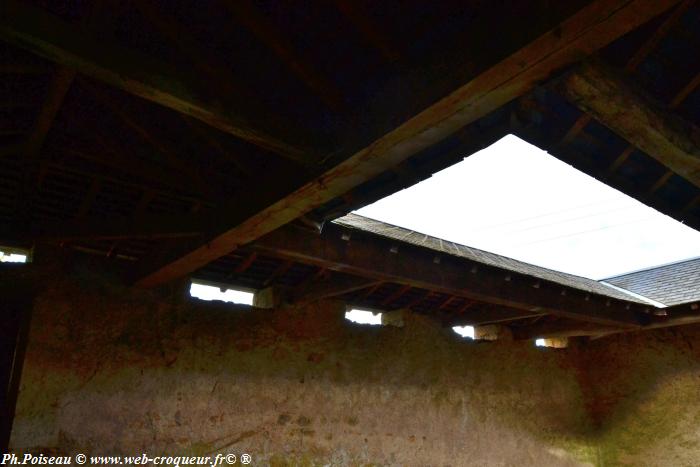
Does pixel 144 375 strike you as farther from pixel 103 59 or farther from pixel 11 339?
pixel 103 59

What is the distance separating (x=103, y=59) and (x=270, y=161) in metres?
1.30

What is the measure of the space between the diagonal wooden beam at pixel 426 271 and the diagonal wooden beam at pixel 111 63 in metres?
1.57

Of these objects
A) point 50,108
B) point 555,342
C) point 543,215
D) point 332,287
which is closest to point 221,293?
point 332,287

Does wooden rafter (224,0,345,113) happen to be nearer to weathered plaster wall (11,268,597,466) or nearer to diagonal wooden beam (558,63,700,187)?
diagonal wooden beam (558,63,700,187)

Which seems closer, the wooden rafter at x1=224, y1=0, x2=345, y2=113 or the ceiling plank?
the wooden rafter at x1=224, y1=0, x2=345, y2=113

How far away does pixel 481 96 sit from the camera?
1.87m

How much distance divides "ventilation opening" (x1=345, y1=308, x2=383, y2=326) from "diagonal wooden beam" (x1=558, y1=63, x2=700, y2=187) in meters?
4.37

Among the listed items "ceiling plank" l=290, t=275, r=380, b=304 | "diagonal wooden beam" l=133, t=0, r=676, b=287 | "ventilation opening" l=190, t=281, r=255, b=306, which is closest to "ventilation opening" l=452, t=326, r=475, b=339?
"ceiling plank" l=290, t=275, r=380, b=304

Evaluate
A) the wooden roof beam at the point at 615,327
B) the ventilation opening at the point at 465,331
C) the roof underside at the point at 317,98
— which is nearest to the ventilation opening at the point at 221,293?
the roof underside at the point at 317,98

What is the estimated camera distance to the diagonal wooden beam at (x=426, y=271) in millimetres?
3957

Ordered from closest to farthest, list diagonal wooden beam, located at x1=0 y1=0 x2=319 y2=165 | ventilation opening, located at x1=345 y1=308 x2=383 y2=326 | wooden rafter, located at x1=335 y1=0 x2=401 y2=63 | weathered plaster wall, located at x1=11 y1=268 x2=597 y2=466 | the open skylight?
diagonal wooden beam, located at x1=0 y1=0 x2=319 y2=165 < wooden rafter, located at x1=335 y1=0 x2=401 y2=63 < weathered plaster wall, located at x1=11 y1=268 x2=597 y2=466 < ventilation opening, located at x1=345 y1=308 x2=383 y2=326 < the open skylight

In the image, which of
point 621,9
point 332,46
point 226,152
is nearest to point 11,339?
point 226,152

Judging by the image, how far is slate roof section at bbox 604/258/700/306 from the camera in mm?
7117

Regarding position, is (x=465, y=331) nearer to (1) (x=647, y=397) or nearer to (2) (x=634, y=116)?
(1) (x=647, y=397)
